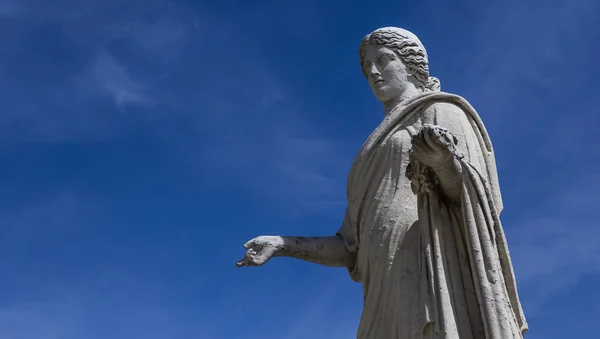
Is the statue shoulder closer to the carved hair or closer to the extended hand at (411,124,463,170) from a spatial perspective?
the carved hair

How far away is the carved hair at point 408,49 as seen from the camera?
870 cm

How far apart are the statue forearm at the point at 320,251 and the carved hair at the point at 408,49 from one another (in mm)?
1916

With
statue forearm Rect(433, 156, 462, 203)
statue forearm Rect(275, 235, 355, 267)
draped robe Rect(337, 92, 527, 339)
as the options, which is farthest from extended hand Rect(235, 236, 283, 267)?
statue forearm Rect(433, 156, 462, 203)

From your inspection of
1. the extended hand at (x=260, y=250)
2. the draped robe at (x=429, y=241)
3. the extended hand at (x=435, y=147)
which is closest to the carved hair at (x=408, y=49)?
the draped robe at (x=429, y=241)

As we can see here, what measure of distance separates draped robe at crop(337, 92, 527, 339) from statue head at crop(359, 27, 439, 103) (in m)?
0.48

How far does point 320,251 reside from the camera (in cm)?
834

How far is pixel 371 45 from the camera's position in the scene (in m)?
8.83

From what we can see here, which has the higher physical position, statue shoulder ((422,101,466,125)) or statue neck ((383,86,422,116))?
statue neck ((383,86,422,116))

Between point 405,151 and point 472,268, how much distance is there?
4.90 ft

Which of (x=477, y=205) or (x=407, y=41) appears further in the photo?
(x=407, y=41)

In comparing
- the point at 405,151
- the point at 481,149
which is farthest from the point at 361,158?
the point at 481,149

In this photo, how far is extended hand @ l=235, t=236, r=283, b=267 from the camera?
798 centimetres

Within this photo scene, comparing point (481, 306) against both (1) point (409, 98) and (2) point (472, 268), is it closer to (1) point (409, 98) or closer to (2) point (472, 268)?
(2) point (472, 268)

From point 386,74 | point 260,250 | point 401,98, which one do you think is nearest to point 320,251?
point 260,250
